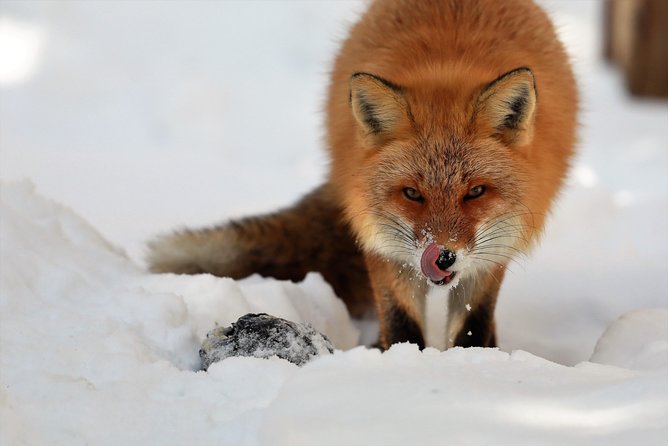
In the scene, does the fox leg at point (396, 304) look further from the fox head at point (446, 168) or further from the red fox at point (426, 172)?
the fox head at point (446, 168)

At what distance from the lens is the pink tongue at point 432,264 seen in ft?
7.12

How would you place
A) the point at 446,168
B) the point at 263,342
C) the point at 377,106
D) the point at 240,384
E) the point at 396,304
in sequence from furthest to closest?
the point at 396,304 < the point at 377,106 < the point at 446,168 < the point at 263,342 < the point at 240,384

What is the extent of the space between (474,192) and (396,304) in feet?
1.95

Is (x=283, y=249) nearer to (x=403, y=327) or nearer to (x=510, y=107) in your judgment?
(x=403, y=327)

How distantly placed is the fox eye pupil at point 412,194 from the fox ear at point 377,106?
0.19 metres

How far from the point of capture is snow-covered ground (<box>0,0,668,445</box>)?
65.6 inches

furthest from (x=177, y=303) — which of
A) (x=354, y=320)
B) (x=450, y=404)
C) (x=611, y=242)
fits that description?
(x=611, y=242)

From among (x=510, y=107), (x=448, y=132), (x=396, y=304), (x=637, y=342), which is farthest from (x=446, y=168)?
(x=637, y=342)

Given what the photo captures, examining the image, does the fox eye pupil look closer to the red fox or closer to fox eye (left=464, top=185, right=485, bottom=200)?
the red fox

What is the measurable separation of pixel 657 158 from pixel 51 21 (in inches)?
212

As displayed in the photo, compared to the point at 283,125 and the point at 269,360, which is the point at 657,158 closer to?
the point at 283,125

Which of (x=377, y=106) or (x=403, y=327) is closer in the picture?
(x=377, y=106)

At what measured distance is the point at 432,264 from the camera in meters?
2.18

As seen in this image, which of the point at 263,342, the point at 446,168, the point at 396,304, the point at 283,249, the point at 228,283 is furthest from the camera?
the point at 283,249
